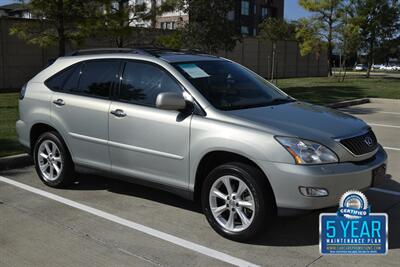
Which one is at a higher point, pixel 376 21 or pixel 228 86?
pixel 376 21

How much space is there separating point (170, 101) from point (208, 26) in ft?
39.4

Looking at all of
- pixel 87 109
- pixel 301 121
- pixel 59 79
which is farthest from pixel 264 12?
pixel 301 121

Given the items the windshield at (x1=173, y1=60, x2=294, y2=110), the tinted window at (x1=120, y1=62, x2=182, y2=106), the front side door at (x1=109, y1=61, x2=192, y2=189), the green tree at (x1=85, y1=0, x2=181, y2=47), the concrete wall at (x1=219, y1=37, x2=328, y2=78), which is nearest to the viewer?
the front side door at (x1=109, y1=61, x2=192, y2=189)

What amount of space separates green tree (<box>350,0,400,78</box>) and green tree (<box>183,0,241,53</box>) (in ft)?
70.9

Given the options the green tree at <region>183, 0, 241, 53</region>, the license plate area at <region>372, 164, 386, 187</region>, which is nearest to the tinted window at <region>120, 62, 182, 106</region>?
the license plate area at <region>372, 164, 386, 187</region>

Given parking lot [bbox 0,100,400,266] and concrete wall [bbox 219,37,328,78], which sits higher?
concrete wall [bbox 219,37,328,78]

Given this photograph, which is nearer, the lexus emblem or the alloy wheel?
the alloy wheel

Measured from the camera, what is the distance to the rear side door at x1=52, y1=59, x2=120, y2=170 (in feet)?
17.5

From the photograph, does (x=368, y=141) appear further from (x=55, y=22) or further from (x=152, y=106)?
(x=55, y=22)

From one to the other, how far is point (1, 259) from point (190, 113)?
2053 mm

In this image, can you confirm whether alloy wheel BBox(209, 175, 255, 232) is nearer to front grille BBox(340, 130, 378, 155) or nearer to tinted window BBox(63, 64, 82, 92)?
front grille BBox(340, 130, 378, 155)

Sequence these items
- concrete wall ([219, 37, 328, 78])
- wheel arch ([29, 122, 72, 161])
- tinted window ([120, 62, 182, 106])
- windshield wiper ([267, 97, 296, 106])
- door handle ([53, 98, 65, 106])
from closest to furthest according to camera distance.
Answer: tinted window ([120, 62, 182, 106]) → windshield wiper ([267, 97, 296, 106]) → door handle ([53, 98, 65, 106]) → wheel arch ([29, 122, 72, 161]) → concrete wall ([219, 37, 328, 78])

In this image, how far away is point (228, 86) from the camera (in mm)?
5035

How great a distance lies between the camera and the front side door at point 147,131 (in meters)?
4.65
